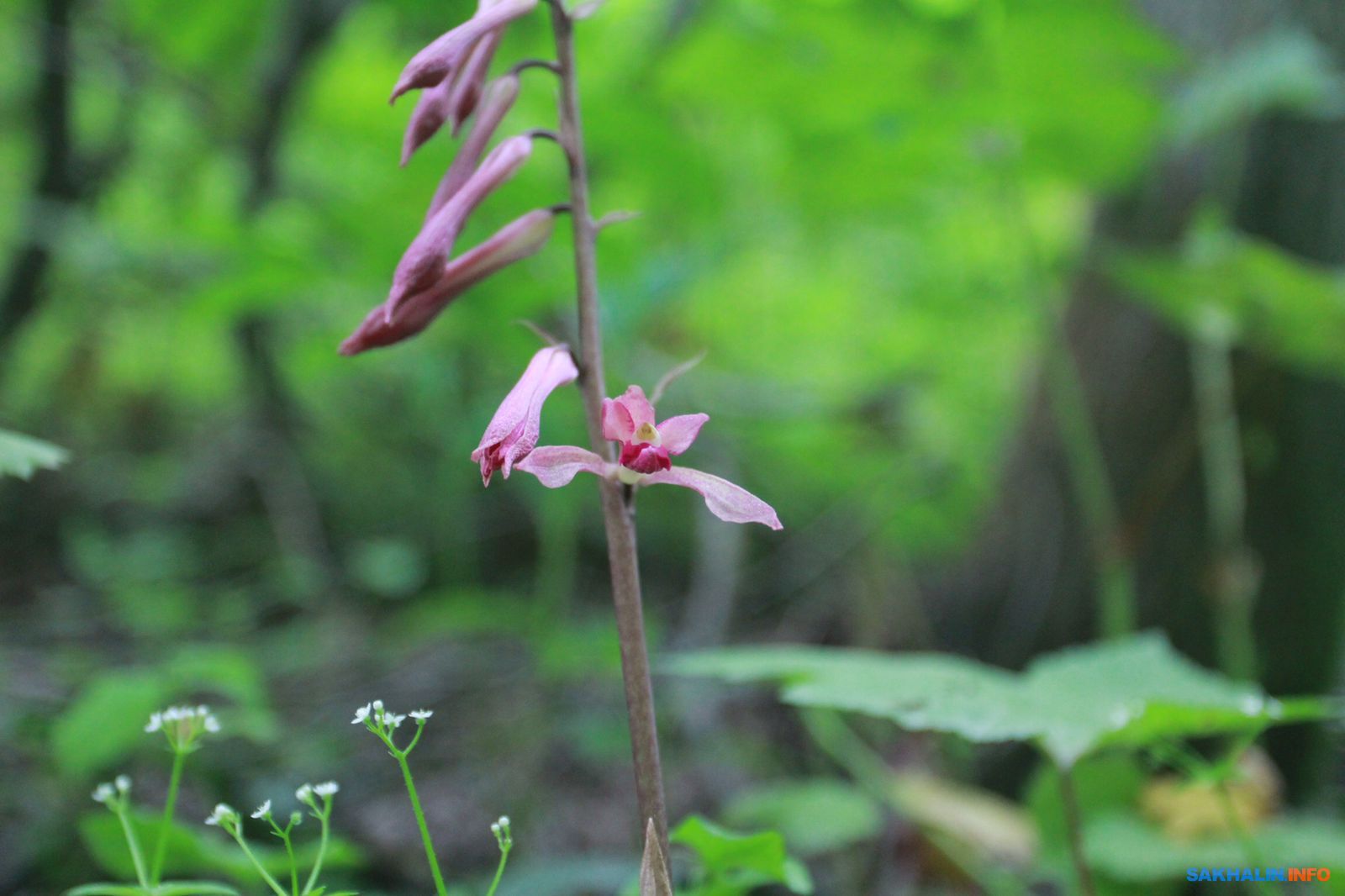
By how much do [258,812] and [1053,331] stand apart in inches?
89.3

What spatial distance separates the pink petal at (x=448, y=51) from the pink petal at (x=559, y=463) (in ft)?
1.25

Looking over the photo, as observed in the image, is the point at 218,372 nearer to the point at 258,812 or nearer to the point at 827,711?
the point at 827,711

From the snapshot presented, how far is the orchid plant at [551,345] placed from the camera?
30.8 inches

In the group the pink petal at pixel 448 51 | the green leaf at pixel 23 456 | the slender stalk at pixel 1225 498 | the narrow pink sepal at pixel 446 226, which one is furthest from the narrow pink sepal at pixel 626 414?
the slender stalk at pixel 1225 498

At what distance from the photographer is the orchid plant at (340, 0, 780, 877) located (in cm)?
78

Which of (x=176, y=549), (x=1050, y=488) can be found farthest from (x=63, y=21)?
(x=1050, y=488)

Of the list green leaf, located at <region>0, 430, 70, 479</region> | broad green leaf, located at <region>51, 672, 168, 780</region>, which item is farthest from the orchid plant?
broad green leaf, located at <region>51, 672, 168, 780</region>

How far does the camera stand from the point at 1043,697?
1.35m

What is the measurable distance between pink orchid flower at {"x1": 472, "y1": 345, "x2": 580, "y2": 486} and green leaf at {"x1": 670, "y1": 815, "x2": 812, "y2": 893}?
48 centimetres

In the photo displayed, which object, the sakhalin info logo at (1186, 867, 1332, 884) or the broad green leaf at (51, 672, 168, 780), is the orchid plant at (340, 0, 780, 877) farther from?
the sakhalin info logo at (1186, 867, 1332, 884)

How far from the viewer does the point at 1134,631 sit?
2689 millimetres

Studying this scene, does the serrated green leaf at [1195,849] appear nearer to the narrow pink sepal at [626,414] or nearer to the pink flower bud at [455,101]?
the narrow pink sepal at [626,414]

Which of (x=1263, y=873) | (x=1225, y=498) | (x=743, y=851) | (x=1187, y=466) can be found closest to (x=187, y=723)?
(x=743, y=851)

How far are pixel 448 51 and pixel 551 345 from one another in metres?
0.31
